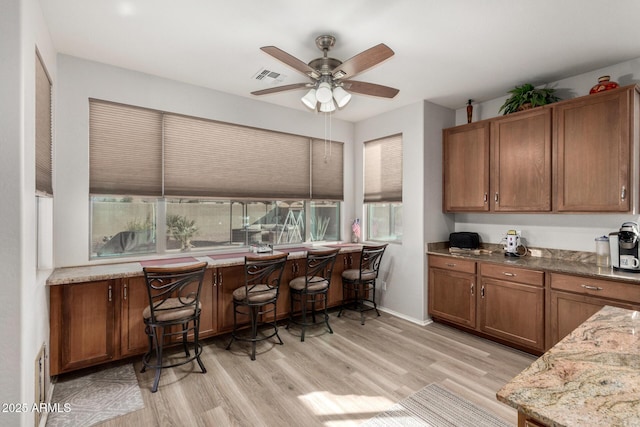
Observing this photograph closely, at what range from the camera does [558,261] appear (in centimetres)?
321

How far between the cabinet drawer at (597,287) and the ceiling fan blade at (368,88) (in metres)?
2.28

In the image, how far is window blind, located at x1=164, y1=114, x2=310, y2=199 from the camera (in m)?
3.39

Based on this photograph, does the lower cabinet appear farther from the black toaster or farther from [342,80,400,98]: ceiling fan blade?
[342,80,400,98]: ceiling fan blade

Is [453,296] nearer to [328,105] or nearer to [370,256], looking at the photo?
[370,256]

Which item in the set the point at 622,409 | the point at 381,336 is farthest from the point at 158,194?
the point at 622,409

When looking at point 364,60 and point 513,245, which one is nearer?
point 364,60

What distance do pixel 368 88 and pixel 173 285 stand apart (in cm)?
234

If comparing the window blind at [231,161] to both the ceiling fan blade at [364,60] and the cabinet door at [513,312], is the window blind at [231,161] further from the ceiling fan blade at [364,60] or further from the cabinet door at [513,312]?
the cabinet door at [513,312]

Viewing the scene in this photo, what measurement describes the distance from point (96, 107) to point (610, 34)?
4490 mm

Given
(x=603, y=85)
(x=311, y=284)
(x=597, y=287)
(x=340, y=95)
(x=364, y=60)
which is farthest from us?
(x=311, y=284)

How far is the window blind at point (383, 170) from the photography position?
4.27 metres

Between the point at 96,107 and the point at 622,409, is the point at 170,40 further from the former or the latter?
the point at 622,409

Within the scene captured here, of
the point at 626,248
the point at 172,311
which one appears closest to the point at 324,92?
the point at 172,311

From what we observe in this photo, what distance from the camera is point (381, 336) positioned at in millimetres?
3520
